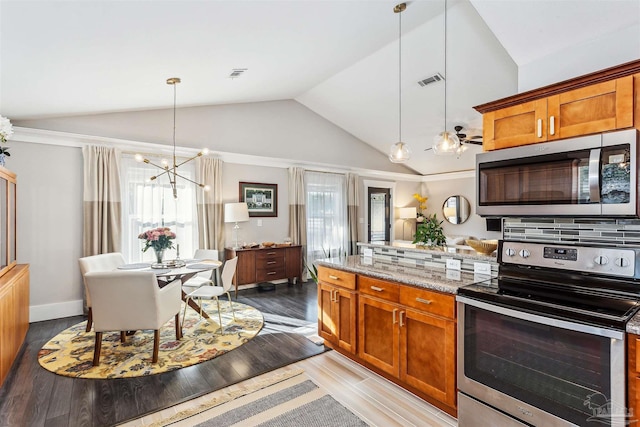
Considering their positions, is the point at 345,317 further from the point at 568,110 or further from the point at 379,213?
the point at 379,213

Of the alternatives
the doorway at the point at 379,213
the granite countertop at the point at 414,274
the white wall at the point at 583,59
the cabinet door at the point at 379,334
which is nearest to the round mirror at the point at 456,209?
the doorway at the point at 379,213

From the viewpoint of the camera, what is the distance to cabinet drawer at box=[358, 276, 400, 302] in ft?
7.59

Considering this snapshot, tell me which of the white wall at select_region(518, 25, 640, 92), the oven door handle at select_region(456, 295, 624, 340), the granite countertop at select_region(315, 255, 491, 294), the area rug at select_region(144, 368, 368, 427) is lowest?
the area rug at select_region(144, 368, 368, 427)

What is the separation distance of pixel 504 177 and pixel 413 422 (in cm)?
173

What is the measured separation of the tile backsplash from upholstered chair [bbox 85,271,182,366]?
9.53ft

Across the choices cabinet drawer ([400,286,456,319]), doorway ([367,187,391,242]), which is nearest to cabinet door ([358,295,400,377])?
cabinet drawer ([400,286,456,319])

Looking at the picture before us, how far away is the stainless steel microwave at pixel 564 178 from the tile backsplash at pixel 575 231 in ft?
0.64

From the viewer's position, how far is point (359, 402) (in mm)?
2279

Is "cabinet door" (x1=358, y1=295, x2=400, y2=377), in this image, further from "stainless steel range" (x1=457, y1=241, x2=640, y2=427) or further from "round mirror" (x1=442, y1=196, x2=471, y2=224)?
"round mirror" (x1=442, y1=196, x2=471, y2=224)

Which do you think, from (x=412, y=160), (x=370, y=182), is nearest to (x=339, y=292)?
(x=370, y=182)

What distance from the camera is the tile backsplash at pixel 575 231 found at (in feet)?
5.84

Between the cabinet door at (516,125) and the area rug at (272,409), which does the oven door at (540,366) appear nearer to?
the area rug at (272,409)

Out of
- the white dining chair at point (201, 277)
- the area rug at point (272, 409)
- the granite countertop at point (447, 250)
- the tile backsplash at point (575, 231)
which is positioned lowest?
the area rug at point (272, 409)

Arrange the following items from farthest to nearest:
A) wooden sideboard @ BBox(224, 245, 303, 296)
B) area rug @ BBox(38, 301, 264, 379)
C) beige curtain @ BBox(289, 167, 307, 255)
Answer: beige curtain @ BBox(289, 167, 307, 255) → wooden sideboard @ BBox(224, 245, 303, 296) → area rug @ BBox(38, 301, 264, 379)
